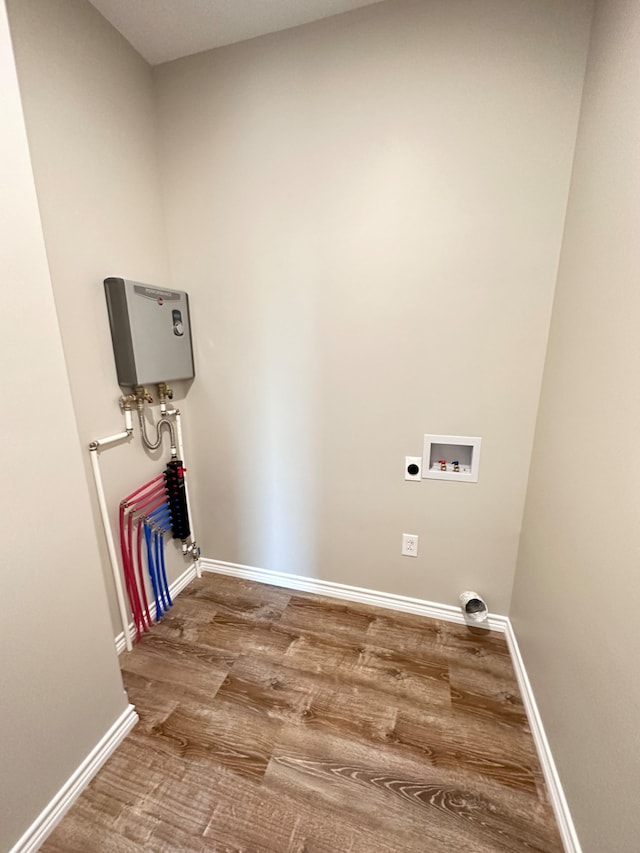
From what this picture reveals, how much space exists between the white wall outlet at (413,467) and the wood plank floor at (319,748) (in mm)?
764

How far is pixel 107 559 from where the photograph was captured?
1.53 m

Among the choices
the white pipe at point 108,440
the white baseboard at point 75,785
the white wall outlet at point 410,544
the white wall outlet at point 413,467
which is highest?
the white pipe at point 108,440

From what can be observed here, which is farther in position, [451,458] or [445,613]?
[445,613]

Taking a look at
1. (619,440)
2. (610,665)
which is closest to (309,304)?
(619,440)

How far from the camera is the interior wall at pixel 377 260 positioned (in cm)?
125

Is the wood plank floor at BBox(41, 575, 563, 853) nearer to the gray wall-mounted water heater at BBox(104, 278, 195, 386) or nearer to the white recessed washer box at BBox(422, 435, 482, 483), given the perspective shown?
the white recessed washer box at BBox(422, 435, 482, 483)

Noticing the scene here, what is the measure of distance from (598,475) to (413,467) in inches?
30.5

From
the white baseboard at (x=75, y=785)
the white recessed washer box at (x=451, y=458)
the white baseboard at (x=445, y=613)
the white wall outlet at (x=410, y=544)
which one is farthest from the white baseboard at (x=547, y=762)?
the white baseboard at (x=75, y=785)

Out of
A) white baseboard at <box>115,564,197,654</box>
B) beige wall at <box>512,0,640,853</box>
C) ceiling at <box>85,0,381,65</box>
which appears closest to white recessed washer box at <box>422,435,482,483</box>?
beige wall at <box>512,0,640,853</box>

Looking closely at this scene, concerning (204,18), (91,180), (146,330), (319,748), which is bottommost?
(319,748)

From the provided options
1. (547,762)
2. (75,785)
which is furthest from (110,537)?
(547,762)

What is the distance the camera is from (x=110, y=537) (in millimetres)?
1493

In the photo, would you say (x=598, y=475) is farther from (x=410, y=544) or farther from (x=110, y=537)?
(x=110, y=537)

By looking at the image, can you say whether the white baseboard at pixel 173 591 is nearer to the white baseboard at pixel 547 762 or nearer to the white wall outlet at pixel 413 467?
the white wall outlet at pixel 413 467
